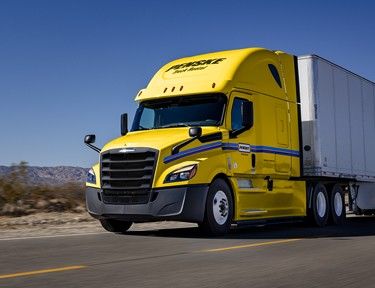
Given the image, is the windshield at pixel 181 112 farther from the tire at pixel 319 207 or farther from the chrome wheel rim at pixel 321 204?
the chrome wheel rim at pixel 321 204

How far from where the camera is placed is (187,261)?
818 cm

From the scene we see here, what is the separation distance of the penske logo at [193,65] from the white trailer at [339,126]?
317 centimetres

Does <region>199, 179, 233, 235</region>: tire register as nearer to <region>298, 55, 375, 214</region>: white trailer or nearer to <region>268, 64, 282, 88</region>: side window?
<region>268, 64, 282, 88</region>: side window

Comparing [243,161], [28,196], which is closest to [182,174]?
[243,161]

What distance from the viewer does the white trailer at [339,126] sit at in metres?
15.8

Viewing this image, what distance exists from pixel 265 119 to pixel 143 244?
4.67 m

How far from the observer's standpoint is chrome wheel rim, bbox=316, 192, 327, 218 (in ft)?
52.9

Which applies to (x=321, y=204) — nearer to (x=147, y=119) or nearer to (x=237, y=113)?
(x=237, y=113)

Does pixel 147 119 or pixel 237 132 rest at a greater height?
pixel 147 119

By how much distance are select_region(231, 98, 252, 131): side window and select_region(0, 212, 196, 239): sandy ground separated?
376 cm

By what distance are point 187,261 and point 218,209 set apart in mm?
4121

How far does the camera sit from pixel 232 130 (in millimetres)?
12789

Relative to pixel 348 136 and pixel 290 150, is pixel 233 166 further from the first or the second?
pixel 348 136

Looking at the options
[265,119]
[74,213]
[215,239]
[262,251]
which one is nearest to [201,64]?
[265,119]
